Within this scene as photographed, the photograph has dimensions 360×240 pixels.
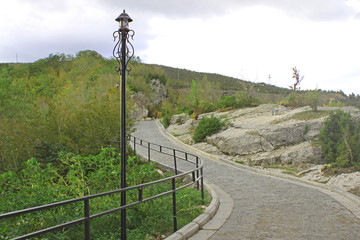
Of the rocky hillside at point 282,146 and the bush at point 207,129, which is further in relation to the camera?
the bush at point 207,129

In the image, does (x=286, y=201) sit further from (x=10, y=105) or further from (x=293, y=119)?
(x=10, y=105)

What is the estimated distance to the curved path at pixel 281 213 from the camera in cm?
596

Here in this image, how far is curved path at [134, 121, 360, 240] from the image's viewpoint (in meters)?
5.96

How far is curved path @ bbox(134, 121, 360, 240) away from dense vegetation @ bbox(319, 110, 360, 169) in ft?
7.24

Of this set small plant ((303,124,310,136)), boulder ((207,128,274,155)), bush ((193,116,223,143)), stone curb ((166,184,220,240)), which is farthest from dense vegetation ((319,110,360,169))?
bush ((193,116,223,143))

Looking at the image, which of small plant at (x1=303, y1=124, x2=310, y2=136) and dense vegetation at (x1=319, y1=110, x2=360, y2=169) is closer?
dense vegetation at (x1=319, y1=110, x2=360, y2=169)

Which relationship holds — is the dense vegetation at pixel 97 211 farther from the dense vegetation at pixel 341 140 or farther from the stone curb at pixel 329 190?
the dense vegetation at pixel 341 140

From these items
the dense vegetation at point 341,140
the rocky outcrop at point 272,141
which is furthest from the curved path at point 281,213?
the rocky outcrop at point 272,141

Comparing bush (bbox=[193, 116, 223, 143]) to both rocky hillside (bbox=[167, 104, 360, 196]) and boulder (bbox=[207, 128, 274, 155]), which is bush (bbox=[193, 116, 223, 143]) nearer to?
rocky hillside (bbox=[167, 104, 360, 196])

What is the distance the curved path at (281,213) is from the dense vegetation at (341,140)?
7.24 feet

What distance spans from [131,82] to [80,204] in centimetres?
4731

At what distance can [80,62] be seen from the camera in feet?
188

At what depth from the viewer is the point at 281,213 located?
7383 millimetres

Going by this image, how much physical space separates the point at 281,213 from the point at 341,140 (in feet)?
21.8
